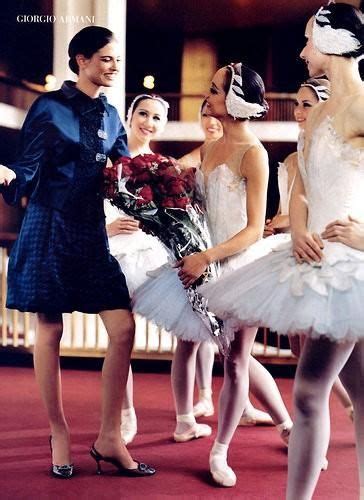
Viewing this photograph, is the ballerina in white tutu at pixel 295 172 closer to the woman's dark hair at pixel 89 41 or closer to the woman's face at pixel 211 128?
the woman's face at pixel 211 128

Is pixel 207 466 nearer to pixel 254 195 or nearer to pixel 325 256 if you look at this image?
pixel 254 195

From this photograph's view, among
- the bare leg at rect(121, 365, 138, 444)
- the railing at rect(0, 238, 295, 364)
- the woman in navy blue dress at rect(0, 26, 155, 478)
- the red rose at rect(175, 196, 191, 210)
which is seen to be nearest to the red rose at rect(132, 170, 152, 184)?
the red rose at rect(175, 196, 191, 210)

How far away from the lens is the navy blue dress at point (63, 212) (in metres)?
2.54

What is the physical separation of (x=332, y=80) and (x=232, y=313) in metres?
0.61

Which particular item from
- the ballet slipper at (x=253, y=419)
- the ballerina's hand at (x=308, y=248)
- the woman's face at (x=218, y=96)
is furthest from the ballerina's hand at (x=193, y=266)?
the ballet slipper at (x=253, y=419)

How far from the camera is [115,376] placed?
2578mm

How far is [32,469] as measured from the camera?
271 centimetres

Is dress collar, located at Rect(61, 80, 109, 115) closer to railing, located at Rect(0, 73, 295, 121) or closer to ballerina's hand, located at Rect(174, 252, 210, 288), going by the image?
ballerina's hand, located at Rect(174, 252, 210, 288)

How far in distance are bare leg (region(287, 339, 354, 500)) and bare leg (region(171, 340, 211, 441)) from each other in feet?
3.98

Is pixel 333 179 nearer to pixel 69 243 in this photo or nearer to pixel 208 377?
pixel 69 243

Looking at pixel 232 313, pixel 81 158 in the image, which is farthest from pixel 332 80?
pixel 81 158

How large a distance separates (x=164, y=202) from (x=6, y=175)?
1.58 ft

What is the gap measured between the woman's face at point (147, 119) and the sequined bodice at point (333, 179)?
1.55 meters

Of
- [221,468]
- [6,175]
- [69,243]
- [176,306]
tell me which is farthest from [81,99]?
[221,468]
